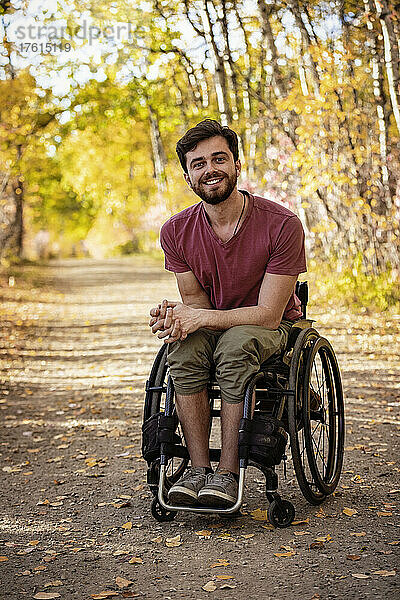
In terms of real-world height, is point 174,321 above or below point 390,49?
below

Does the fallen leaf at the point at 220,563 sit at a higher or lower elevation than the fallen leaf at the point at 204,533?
lower

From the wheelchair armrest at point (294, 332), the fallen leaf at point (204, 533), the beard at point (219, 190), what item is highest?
the beard at point (219, 190)

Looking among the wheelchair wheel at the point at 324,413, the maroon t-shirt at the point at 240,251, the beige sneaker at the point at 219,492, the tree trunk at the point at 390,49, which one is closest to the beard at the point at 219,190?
the maroon t-shirt at the point at 240,251

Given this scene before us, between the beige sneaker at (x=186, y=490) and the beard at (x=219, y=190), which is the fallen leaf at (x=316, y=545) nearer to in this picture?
the beige sneaker at (x=186, y=490)

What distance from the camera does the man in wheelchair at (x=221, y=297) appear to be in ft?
10.7

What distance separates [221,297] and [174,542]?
1022 mm

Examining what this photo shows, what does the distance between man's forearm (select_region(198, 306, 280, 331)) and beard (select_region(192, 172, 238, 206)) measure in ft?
1.56

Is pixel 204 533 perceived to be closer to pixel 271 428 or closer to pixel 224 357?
pixel 271 428

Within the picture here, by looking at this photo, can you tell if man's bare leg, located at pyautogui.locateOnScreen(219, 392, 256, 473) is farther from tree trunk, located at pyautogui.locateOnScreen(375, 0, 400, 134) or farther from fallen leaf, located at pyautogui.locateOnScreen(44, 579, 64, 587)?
tree trunk, located at pyautogui.locateOnScreen(375, 0, 400, 134)

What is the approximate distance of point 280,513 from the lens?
3244 millimetres

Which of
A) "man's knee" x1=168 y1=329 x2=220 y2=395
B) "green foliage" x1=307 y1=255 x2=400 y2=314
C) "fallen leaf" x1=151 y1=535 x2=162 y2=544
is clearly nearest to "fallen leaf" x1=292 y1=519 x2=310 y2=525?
"fallen leaf" x1=151 y1=535 x2=162 y2=544

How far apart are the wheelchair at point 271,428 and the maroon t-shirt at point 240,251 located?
29 centimetres

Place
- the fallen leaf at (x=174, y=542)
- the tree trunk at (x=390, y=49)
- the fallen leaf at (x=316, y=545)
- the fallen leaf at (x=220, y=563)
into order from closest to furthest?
the fallen leaf at (x=220, y=563) → the fallen leaf at (x=316, y=545) → the fallen leaf at (x=174, y=542) → the tree trunk at (x=390, y=49)

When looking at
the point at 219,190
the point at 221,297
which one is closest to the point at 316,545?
the point at 221,297
